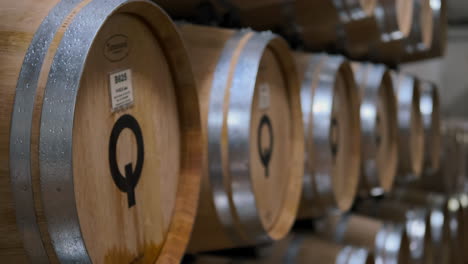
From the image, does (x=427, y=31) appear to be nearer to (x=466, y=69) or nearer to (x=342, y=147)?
(x=342, y=147)

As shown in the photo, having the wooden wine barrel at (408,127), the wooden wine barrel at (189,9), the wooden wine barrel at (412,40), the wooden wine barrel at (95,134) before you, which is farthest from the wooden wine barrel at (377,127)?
the wooden wine barrel at (95,134)

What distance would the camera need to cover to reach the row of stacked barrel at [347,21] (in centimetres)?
175

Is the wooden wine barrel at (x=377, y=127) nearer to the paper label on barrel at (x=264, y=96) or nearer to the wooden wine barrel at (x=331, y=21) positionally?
the wooden wine barrel at (x=331, y=21)

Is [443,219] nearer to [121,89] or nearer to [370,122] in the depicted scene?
[370,122]

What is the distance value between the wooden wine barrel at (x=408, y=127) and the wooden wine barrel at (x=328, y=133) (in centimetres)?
76

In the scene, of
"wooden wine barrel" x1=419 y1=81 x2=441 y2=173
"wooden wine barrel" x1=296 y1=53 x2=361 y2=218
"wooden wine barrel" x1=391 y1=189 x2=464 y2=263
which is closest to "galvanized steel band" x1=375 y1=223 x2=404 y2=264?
"wooden wine barrel" x1=296 y1=53 x2=361 y2=218

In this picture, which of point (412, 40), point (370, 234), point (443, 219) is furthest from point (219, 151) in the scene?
point (443, 219)

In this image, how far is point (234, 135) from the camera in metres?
1.32

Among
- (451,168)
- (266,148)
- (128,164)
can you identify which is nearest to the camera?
(128,164)

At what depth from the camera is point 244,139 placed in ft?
4.32

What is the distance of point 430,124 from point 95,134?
2908 mm

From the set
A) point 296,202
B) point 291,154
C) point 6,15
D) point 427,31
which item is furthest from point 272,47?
point 427,31

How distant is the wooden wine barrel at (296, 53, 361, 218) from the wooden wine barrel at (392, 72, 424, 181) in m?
0.76

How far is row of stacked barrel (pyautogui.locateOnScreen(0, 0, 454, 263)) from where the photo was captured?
731mm
